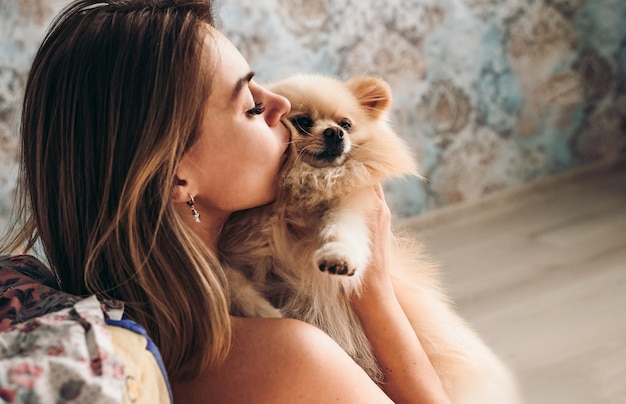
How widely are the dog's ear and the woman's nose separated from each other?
0.35m

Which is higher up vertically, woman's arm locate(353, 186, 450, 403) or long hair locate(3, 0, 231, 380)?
long hair locate(3, 0, 231, 380)

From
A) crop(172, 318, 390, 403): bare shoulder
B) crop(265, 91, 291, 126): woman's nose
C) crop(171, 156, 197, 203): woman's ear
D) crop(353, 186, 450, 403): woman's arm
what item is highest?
crop(265, 91, 291, 126): woman's nose

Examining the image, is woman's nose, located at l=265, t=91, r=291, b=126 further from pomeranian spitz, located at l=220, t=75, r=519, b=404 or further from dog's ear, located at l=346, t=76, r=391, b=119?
dog's ear, located at l=346, t=76, r=391, b=119

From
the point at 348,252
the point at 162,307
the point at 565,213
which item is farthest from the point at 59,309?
the point at 565,213

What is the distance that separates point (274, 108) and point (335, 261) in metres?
0.31

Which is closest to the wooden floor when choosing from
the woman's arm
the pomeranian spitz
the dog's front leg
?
the pomeranian spitz

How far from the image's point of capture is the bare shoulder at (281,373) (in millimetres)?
961

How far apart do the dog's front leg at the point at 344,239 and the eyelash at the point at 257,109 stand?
10.0 inches

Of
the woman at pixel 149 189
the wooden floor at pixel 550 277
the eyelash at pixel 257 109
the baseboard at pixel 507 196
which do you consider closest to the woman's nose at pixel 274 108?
the eyelash at pixel 257 109

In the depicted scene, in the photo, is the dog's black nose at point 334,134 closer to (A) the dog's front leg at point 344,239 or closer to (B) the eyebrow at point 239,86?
(A) the dog's front leg at point 344,239

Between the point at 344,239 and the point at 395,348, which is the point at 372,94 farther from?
the point at 395,348

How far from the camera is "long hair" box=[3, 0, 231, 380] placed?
3.20 feet

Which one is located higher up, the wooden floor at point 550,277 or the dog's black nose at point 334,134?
the dog's black nose at point 334,134

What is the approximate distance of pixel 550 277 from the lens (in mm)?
2584
